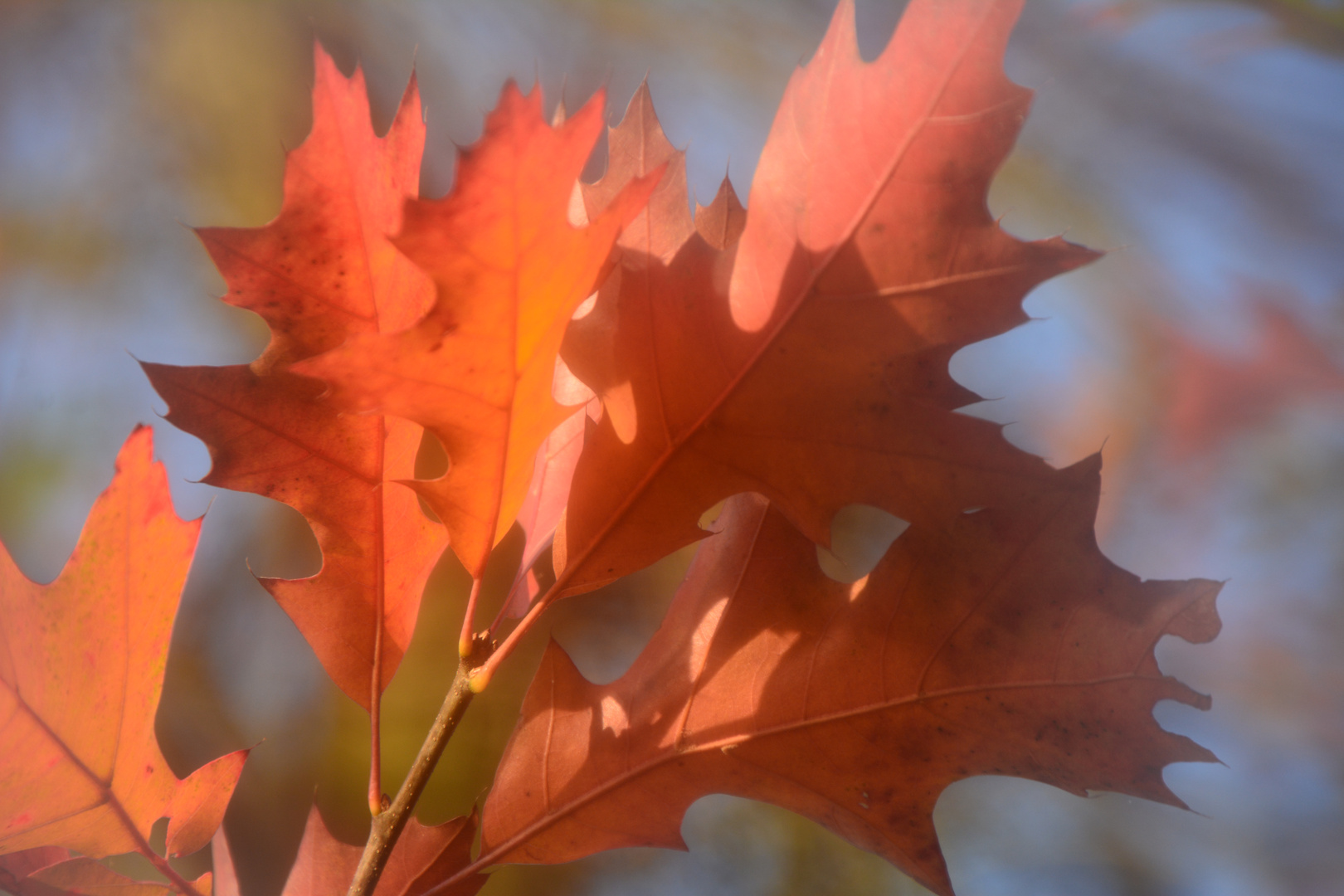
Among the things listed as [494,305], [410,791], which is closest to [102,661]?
[410,791]

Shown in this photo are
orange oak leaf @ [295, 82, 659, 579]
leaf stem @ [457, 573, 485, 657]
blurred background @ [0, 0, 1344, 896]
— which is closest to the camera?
orange oak leaf @ [295, 82, 659, 579]

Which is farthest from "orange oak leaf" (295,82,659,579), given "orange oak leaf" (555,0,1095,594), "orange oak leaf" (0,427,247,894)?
"orange oak leaf" (0,427,247,894)

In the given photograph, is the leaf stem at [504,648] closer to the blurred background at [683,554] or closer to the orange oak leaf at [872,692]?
the orange oak leaf at [872,692]

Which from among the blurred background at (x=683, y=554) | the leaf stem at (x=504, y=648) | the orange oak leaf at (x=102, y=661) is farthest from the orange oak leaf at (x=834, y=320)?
the blurred background at (x=683, y=554)

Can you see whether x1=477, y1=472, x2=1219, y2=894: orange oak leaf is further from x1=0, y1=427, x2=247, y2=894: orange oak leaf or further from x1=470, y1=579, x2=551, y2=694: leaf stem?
x1=0, y1=427, x2=247, y2=894: orange oak leaf

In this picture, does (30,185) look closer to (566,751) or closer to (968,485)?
(566,751)

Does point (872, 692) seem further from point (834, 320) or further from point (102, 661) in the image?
point (102, 661)
